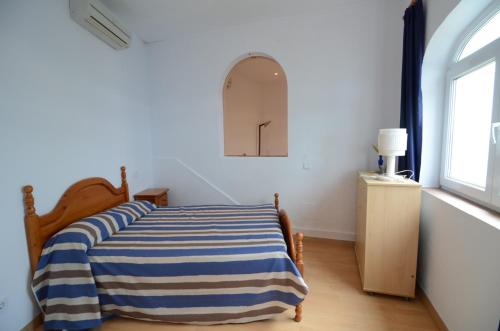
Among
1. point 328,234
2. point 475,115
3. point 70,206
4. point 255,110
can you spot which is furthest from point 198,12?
point 255,110

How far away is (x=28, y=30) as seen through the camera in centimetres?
158

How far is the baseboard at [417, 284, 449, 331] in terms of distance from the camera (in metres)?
1.45

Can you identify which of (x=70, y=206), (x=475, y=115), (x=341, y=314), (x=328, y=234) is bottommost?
(x=341, y=314)

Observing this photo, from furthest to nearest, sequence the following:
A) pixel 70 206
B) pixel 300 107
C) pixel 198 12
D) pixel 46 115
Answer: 1. pixel 300 107
2. pixel 198 12
3. pixel 70 206
4. pixel 46 115

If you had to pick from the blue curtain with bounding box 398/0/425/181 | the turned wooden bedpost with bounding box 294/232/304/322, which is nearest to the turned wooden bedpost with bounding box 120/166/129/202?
the turned wooden bedpost with bounding box 294/232/304/322

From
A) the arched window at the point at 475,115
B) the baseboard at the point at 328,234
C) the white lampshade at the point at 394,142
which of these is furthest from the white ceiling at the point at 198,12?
the baseboard at the point at 328,234

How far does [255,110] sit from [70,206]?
4682 millimetres

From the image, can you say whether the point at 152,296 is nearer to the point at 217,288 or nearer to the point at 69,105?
the point at 217,288

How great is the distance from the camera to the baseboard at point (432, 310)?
145cm

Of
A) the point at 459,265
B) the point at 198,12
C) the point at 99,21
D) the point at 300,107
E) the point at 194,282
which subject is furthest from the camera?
the point at 300,107

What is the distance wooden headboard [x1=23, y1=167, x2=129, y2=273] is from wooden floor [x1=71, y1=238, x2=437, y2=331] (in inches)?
31.5

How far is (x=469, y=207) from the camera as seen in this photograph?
1.36m

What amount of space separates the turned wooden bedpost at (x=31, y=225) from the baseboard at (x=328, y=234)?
255cm

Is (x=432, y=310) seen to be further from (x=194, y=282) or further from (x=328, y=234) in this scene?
(x=194, y=282)
